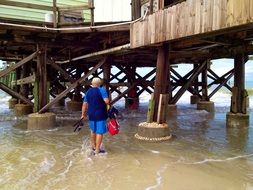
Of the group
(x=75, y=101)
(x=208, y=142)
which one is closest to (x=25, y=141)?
(x=208, y=142)

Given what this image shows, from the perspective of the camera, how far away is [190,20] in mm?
6500

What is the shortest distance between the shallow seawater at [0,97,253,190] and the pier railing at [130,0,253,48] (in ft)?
7.67

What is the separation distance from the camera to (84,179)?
535 cm

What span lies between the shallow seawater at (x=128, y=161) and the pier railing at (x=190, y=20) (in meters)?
2.34

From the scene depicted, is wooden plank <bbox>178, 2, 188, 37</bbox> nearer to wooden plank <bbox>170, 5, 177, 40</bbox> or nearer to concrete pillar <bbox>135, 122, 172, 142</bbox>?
wooden plank <bbox>170, 5, 177, 40</bbox>

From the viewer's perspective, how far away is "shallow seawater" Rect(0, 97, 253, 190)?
5176 mm

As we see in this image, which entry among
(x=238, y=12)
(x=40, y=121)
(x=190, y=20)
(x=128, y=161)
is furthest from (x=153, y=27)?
(x=40, y=121)

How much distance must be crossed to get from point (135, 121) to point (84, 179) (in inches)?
275

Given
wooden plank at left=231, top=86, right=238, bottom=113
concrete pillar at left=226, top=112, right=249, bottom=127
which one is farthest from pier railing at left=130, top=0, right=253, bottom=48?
concrete pillar at left=226, top=112, right=249, bottom=127

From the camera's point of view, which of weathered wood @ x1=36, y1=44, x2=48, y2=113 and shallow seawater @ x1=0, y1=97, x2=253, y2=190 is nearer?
shallow seawater @ x1=0, y1=97, x2=253, y2=190

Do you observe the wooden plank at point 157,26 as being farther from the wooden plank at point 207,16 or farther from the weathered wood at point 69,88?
the weathered wood at point 69,88

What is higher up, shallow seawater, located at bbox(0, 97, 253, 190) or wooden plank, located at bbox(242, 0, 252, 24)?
wooden plank, located at bbox(242, 0, 252, 24)

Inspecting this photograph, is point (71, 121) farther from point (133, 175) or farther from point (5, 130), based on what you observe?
point (133, 175)

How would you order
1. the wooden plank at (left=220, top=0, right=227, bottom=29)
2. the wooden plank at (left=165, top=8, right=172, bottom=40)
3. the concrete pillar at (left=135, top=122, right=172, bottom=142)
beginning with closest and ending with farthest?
the wooden plank at (left=220, top=0, right=227, bottom=29) < the wooden plank at (left=165, top=8, right=172, bottom=40) < the concrete pillar at (left=135, top=122, right=172, bottom=142)
